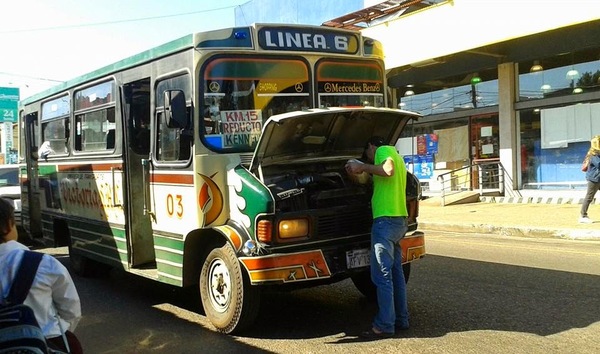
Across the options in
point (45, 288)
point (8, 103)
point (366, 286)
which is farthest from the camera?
point (8, 103)

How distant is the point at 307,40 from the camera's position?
19.0 ft

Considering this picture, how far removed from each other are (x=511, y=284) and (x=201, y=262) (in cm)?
360

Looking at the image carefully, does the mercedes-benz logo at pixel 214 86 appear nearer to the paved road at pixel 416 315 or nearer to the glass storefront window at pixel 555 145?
the paved road at pixel 416 315

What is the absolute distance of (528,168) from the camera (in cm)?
1655

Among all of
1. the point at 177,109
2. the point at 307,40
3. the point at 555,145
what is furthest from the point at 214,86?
the point at 555,145

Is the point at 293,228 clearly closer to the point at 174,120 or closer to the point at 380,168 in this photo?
the point at 380,168

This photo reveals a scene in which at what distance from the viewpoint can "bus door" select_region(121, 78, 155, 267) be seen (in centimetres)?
654

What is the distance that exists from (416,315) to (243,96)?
267 cm

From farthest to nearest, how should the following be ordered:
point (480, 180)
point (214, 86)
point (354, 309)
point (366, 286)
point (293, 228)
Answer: point (480, 180), point (366, 286), point (354, 309), point (214, 86), point (293, 228)

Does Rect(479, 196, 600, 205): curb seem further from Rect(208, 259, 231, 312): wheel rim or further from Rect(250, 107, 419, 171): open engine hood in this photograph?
Rect(208, 259, 231, 312): wheel rim

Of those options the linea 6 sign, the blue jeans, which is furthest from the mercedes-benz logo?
the linea 6 sign

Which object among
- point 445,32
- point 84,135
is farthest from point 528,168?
point 84,135

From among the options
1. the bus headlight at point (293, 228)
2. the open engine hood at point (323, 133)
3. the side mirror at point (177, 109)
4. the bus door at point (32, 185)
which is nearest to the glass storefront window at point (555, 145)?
the open engine hood at point (323, 133)

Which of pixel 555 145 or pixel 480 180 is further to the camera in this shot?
pixel 480 180
